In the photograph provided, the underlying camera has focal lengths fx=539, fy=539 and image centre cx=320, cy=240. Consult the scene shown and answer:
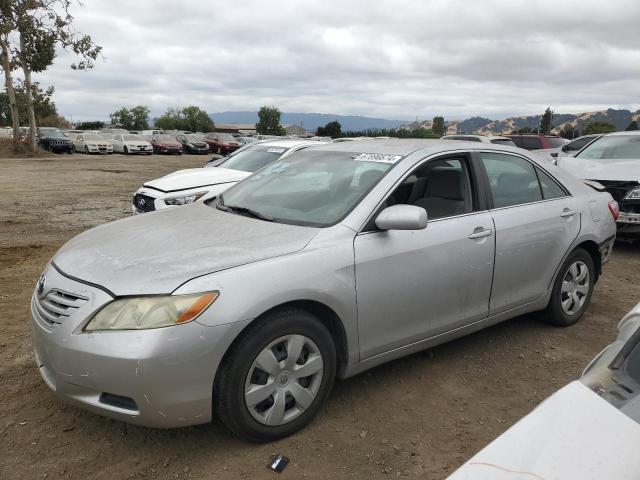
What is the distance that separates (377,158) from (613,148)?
677 centimetres

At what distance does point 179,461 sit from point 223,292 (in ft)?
3.00

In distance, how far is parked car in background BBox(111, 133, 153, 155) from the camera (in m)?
35.0

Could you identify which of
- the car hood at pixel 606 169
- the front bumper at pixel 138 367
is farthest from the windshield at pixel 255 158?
the front bumper at pixel 138 367

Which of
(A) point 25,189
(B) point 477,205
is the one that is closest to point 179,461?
(B) point 477,205

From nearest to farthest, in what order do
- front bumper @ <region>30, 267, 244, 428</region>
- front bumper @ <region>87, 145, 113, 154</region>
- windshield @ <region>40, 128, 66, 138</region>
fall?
front bumper @ <region>30, 267, 244, 428</region>
windshield @ <region>40, 128, 66, 138</region>
front bumper @ <region>87, 145, 113, 154</region>

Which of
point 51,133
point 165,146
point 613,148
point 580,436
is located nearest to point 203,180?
point 613,148

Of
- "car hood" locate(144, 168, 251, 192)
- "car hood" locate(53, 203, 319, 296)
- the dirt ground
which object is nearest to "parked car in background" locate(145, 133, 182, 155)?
"car hood" locate(144, 168, 251, 192)

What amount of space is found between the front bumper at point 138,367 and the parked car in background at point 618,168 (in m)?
6.53

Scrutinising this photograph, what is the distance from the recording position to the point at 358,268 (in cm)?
299

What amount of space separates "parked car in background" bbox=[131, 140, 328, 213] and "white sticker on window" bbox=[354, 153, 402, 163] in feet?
9.28

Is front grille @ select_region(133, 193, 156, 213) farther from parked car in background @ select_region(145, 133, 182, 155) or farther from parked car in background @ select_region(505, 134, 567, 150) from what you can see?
parked car in background @ select_region(145, 133, 182, 155)

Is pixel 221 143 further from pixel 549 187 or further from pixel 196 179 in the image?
pixel 549 187

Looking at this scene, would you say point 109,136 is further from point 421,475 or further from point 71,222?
point 421,475

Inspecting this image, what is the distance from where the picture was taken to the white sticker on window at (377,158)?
3.55 meters
